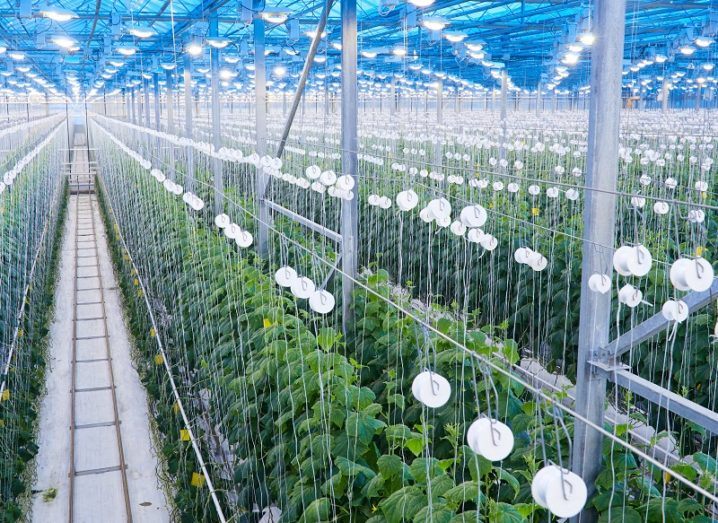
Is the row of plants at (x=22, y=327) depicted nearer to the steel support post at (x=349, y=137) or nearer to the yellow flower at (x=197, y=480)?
the yellow flower at (x=197, y=480)

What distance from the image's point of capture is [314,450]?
12.5 feet

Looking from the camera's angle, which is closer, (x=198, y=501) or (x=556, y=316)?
(x=198, y=501)

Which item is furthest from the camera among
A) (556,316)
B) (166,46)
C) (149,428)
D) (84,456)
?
(166,46)

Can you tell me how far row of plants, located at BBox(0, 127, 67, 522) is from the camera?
5566mm

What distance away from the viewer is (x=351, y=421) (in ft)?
12.4

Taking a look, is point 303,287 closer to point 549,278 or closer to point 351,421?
point 351,421

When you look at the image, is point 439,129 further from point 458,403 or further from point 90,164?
point 90,164

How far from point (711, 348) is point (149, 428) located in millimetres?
4816

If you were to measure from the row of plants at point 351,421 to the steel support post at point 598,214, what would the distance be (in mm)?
127

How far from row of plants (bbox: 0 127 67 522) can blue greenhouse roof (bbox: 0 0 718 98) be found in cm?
235

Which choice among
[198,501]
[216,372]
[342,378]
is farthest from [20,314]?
[342,378]

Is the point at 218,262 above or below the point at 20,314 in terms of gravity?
above

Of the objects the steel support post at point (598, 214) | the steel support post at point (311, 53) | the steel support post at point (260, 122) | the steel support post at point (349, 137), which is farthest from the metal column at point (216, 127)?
the steel support post at point (598, 214)

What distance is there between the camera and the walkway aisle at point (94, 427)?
18.6 feet
